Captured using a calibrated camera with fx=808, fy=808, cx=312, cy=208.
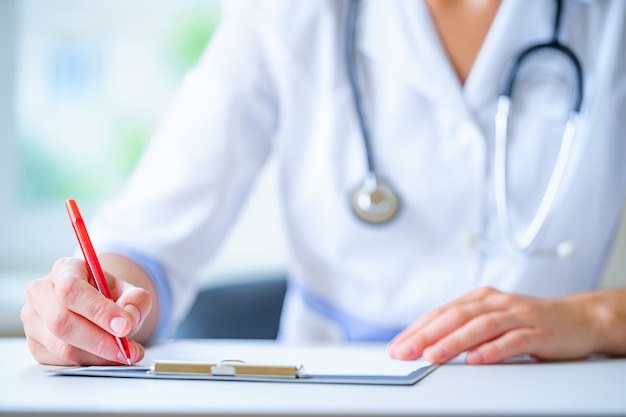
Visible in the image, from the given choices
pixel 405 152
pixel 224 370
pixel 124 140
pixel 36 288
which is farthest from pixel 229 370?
pixel 124 140

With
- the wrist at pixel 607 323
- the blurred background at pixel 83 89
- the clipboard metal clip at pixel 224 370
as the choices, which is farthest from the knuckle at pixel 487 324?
the blurred background at pixel 83 89

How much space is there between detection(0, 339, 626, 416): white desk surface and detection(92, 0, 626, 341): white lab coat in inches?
14.5

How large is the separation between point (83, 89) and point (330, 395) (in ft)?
5.35

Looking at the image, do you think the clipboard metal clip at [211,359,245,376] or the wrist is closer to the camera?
the clipboard metal clip at [211,359,245,376]

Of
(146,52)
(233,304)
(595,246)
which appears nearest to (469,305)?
(595,246)

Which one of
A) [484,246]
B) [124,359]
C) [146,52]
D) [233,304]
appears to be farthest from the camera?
[146,52]

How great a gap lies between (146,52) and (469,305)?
1439mm

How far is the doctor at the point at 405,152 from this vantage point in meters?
1.01

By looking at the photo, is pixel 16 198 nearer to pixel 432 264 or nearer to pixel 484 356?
pixel 432 264

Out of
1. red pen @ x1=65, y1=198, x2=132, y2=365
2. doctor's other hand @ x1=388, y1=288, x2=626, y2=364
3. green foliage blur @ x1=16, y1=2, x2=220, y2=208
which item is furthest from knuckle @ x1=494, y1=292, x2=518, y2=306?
green foliage blur @ x1=16, y1=2, x2=220, y2=208

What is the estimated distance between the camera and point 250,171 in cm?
111

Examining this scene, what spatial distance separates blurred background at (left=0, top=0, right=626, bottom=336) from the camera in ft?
6.51

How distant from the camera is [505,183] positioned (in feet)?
3.26

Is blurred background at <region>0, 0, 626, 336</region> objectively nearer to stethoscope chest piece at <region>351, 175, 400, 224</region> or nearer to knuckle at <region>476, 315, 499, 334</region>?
stethoscope chest piece at <region>351, 175, 400, 224</region>
